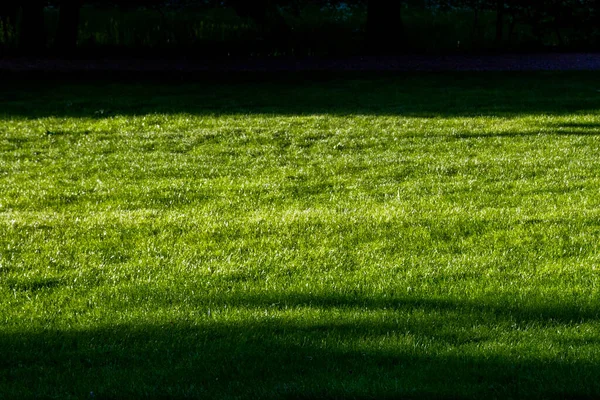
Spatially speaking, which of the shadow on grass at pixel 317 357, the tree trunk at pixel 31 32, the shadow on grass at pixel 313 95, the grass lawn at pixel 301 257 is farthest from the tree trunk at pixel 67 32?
the shadow on grass at pixel 317 357

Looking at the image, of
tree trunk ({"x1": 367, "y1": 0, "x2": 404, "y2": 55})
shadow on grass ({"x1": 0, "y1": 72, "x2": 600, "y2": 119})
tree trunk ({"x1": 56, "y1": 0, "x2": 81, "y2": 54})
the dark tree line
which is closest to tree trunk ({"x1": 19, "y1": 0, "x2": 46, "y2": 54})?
the dark tree line

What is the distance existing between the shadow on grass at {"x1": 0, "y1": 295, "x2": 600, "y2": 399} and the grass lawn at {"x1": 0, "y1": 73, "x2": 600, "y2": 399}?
0.02 m

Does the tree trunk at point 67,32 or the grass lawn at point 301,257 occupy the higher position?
the tree trunk at point 67,32

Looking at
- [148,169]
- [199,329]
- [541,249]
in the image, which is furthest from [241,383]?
[148,169]

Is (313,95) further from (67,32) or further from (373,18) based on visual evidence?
(67,32)

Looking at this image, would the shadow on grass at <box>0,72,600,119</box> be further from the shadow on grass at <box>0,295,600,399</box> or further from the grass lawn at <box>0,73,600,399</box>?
the shadow on grass at <box>0,295,600,399</box>

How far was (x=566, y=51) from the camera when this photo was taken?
24.2 metres

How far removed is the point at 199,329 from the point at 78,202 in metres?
4.47

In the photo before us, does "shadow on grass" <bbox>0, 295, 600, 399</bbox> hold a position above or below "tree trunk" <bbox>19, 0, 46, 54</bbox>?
below

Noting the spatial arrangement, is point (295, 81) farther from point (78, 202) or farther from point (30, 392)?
point (30, 392)

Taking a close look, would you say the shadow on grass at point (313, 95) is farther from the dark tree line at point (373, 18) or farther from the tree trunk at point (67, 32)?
the dark tree line at point (373, 18)

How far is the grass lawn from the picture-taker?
4.76 metres

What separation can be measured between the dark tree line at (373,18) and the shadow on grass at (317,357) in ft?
62.2

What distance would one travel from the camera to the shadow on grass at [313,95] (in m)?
15.9
